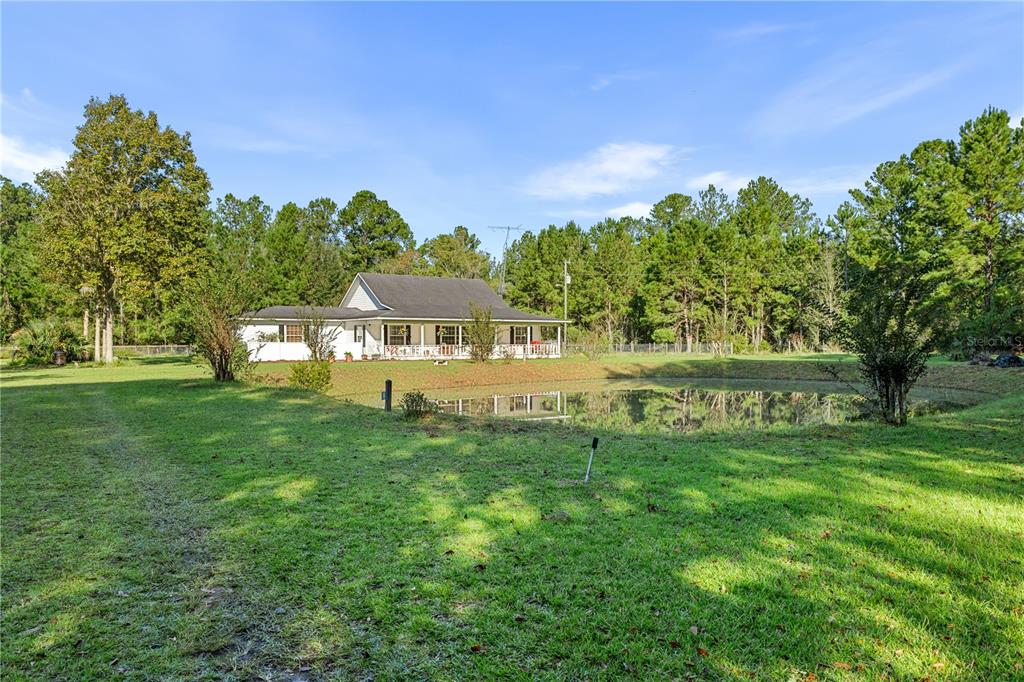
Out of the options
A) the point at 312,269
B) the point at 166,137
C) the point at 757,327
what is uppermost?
the point at 166,137

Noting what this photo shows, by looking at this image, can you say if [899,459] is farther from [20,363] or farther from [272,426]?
[20,363]

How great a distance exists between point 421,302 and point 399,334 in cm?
328

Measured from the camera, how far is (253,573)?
371 cm

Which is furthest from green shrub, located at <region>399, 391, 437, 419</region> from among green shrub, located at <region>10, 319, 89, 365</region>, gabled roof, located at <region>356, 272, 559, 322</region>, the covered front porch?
green shrub, located at <region>10, 319, 89, 365</region>

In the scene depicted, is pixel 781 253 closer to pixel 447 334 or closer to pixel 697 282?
pixel 697 282

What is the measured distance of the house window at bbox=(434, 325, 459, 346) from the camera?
3341 centimetres

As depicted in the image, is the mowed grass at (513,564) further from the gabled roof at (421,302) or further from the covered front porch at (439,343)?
the gabled roof at (421,302)

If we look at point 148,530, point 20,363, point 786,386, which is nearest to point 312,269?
point 20,363

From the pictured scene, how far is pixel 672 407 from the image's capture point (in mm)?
16250

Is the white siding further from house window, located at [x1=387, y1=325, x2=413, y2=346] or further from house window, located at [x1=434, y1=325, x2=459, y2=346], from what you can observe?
house window, located at [x1=434, y1=325, x2=459, y2=346]

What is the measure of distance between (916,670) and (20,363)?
37578mm

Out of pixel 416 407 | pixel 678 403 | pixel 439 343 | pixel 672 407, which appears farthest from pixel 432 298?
pixel 416 407

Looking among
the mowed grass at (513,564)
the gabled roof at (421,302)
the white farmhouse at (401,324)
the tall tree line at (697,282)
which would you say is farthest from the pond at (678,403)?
the tall tree line at (697,282)

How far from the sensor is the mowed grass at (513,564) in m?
2.78
